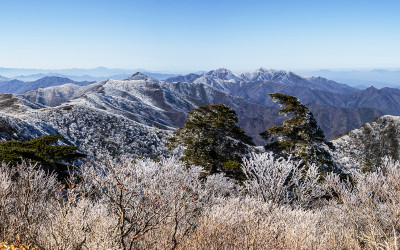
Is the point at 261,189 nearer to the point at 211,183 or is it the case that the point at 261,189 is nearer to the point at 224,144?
the point at 211,183

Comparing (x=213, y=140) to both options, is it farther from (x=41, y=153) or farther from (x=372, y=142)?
(x=372, y=142)

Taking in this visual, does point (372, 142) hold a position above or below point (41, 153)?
below

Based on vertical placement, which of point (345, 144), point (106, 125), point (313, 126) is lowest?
point (345, 144)

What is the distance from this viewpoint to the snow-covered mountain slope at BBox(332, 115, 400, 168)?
225 feet

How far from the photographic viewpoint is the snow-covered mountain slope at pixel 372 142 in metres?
68.5

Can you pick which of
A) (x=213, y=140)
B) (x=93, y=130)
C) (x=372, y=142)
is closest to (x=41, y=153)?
(x=213, y=140)

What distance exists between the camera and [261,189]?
19562mm

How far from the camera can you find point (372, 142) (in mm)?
73438

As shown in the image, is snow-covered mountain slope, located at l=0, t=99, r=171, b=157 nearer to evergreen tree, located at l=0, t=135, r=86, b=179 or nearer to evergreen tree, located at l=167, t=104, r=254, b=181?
evergreen tree, located at l=0, t=135, r=86, b=179

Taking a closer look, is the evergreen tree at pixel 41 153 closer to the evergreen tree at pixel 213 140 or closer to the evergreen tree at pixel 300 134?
the evergreen tree at pixel 213 140

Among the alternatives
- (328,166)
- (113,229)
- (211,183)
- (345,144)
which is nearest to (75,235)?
(113,229)

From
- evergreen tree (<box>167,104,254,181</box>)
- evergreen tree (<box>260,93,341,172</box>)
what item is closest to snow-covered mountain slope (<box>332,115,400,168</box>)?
evergreen tree (<box>260,93,341,172</box>)

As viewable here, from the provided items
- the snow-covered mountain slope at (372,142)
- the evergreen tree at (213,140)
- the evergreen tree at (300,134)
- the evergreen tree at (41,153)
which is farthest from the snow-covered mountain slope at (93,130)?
the snow-covered mountain slope at (372,142)

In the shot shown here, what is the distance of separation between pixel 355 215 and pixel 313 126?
40.8 ft
